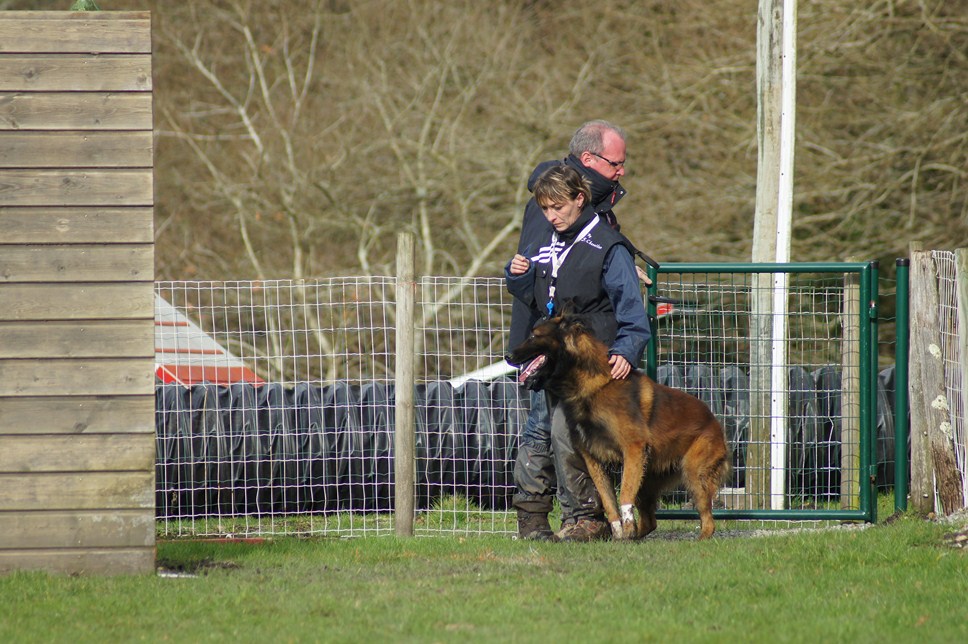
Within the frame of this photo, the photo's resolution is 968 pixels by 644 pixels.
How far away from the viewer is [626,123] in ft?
54.2

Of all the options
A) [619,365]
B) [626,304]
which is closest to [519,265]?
[626,304]

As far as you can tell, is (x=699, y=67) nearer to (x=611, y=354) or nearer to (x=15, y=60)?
(x=611, y=354)

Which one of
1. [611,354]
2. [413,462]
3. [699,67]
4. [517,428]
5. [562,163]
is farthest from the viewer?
[699,67]

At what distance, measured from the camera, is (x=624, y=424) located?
651 centimetres

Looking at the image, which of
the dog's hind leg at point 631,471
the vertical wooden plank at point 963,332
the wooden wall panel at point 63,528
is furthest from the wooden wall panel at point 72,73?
the vertical wooden plank at point 963,332

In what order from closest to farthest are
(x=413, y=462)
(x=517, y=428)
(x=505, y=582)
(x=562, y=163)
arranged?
(x=505, y=582)
(x=562, y=163)
(x=413, y=462)
(x=517, y=428)

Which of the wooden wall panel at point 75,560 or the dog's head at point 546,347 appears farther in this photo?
the dog's head at point 546,347

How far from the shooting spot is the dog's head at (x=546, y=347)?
629 centimetres

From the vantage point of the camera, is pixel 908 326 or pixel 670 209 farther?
pixel 670 209

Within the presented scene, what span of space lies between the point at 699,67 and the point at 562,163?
9.57 metres

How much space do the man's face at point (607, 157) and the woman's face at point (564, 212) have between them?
0.41 metres

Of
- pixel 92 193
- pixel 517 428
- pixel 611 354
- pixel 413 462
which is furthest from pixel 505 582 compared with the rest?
pixel 517 428

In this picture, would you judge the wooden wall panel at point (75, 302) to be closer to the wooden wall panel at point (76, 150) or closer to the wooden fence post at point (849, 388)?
the wooden wall panel at point (76, 150)

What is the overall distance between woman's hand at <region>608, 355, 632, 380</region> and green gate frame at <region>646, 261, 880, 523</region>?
101 cm
